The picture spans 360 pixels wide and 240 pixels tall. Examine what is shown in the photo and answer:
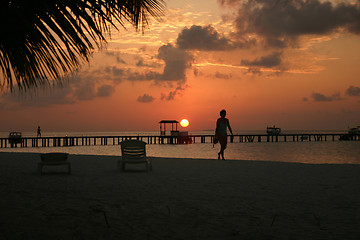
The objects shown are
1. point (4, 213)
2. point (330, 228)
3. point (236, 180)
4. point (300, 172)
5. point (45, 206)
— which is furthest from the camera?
point (300, 172)

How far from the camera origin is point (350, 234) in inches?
155

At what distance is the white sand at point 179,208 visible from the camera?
3955mm

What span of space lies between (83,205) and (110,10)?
10.6 ft

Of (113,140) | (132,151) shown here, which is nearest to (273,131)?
(113,140)

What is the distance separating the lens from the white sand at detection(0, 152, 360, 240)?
396cm

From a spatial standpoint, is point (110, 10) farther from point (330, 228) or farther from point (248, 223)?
point (330, 228)

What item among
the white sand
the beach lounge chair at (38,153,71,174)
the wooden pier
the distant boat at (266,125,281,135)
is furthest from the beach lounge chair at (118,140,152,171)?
the distant boat at (266,125,281,135)

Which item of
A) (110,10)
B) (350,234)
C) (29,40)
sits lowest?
(350,234)

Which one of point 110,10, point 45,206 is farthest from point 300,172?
point 110,10

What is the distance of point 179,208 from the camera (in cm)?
516

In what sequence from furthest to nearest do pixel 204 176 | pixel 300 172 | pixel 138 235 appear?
pixel 300 172
pixel 204 176
pixel 138 235

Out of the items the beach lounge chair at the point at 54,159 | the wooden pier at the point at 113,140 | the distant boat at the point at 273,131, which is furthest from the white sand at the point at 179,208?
the distant boat at the point at 273,131

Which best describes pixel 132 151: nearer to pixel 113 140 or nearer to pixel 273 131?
pixel 113 140

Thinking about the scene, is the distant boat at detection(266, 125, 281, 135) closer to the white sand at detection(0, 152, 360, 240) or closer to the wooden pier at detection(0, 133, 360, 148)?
the wooden pier at detection(0, 133, 360, 148)
